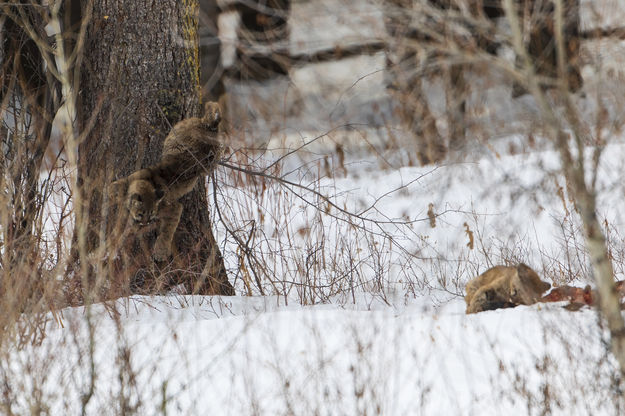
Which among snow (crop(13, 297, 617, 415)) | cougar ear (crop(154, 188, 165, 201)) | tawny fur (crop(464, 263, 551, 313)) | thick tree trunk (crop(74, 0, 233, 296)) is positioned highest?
thick tree trunk (crop(74, 0, 233, 296))

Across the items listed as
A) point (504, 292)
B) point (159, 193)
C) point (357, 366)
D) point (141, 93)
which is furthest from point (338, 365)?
point (141, 93)

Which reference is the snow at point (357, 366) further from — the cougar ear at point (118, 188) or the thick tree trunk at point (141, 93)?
the thick tree trunk at point (141, 93)

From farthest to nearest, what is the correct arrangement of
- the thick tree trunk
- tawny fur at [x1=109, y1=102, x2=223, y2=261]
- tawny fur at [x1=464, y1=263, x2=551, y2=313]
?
the thick tree trunk, tawny fur at [x1=109, y1=102, x2=223, y2=261], tawny fur at [x1=464, y1=263, x2=551, y2=313]

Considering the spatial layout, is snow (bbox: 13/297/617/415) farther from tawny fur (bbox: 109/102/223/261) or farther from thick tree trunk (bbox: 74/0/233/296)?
thick tree trunk (bbox: 74/0/233/296)

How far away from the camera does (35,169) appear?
4398 mm

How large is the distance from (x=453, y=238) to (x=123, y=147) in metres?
3.06

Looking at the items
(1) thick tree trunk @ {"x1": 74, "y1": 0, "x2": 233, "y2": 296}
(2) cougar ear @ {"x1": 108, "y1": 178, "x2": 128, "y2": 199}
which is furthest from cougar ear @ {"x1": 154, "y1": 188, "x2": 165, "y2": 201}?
(1) thick tree trunk @ {"x1": 74, "y1": 0, "x2": 233, "y2": 296}

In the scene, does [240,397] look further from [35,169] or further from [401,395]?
[35,169]

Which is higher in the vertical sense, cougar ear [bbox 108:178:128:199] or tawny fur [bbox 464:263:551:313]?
cougar ear [bbox 108:178:128:199]

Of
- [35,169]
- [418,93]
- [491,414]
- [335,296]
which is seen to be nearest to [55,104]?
[35,169]

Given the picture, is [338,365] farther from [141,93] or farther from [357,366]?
[141,93]

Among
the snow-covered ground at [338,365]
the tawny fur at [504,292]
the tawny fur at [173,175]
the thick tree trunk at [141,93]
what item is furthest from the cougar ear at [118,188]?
the tawny fur at [504,292]

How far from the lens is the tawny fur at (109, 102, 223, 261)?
4.49m

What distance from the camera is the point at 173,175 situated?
15.2 feet
